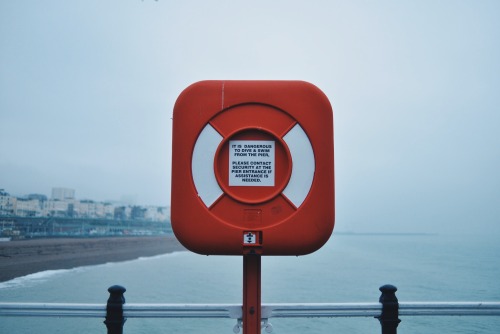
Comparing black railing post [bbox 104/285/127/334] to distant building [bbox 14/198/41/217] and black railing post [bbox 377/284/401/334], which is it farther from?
distant building [bbox 14/198/41/217]

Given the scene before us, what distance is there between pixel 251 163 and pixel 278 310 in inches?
23.1

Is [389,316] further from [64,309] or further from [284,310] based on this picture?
[64,309]

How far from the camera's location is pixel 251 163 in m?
1.37

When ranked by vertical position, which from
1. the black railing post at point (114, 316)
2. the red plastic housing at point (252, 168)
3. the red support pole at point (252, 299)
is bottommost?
the black railing post at point (114, 316)

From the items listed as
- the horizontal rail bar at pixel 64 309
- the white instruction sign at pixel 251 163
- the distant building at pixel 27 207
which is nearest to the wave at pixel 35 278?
the distant building at pixel 27 207

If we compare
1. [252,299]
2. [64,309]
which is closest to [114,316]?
[64,309]

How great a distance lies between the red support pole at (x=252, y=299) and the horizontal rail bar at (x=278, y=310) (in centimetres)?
17

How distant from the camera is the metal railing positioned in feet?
5.14

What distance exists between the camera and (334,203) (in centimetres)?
133

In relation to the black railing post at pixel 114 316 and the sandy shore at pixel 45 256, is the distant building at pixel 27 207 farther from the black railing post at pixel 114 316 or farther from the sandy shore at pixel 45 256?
the black railing post at pixel 114 316

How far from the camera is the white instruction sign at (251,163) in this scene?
1.36m

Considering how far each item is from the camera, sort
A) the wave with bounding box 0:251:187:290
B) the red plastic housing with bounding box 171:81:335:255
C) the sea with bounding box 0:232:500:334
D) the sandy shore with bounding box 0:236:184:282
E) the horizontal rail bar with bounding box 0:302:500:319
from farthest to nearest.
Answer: the sandy shore with bounding box 0:236:184:282 < the wave with bounding box 0:251:187:290 < the sea with bounding box 0:232:500:334 < the horizontal rail bar with bounding box 0:302:500:319 < the red plastic housing with bounding box 171:81:335:255

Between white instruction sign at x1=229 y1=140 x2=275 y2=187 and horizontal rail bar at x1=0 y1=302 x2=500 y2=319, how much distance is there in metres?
0.52

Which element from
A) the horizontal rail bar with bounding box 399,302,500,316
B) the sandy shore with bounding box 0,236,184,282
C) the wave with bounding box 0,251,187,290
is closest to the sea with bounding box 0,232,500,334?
the wave with bounding box 0,251,187,290
